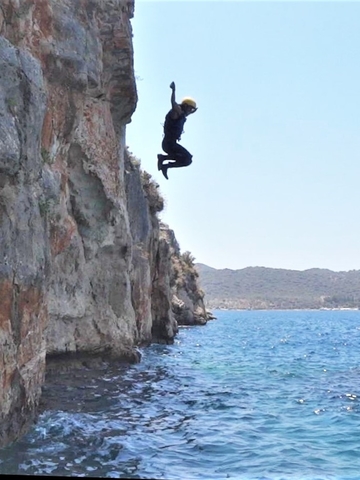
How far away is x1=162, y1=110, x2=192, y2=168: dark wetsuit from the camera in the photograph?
1045cm

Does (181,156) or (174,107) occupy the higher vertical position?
(174,107)

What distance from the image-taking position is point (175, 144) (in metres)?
10.8

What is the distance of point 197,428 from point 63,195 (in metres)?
8.04

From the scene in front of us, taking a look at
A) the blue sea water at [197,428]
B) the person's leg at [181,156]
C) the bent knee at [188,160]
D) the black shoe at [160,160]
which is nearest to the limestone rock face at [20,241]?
the blue sea water at [197,428]

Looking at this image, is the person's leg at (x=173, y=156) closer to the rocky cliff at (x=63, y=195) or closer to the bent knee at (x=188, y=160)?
the bent knee at (x=188, y=160)

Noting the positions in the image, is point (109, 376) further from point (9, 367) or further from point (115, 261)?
point (9, 367)

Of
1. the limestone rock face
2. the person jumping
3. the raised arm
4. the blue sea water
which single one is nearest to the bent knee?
the person jumping

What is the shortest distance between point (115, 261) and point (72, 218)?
12.0ft

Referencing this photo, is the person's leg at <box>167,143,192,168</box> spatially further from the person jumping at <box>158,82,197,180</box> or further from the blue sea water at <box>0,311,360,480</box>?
the blue sea water at <box>0,311,360,480</box>

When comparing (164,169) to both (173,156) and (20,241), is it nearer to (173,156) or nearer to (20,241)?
(173,156)

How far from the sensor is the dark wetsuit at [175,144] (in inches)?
411

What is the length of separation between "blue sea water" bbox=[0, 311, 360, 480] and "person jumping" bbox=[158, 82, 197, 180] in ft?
15.8

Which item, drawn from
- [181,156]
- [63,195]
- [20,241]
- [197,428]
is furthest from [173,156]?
[63,195]

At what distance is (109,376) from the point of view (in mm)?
18609
